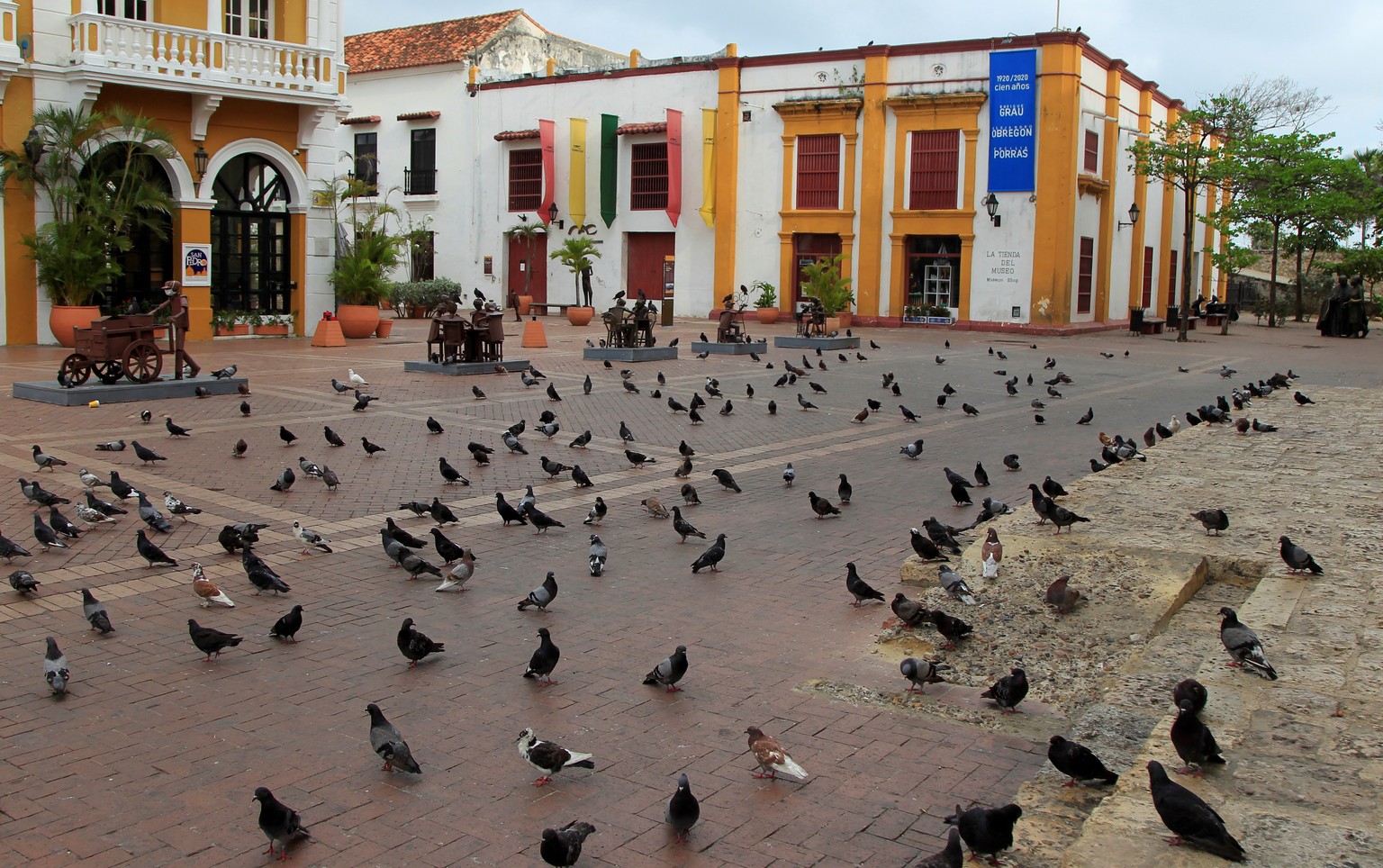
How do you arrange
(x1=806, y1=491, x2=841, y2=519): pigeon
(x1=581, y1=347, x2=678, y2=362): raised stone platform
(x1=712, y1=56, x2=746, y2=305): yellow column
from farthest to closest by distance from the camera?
(x1=712, y1=56, x2=746, y2=305): yellow column → (x1=581, y1=347, x2=678, y2=362): raised stone platform → (x1=806, y1=491, x2=841, y2=519): pigeon

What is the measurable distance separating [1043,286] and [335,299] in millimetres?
21765

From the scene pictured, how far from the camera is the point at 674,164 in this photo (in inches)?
1635

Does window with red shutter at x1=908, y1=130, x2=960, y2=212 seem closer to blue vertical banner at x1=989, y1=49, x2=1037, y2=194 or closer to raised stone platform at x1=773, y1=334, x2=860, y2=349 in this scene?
blue vertical banner at x1=989, y1=49, x2=1037, y2=194

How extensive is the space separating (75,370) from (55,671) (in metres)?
12.1

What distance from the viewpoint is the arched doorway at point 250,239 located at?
1072 inches

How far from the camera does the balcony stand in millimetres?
23359

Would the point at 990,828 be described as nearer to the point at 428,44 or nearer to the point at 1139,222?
the point at 1139,222

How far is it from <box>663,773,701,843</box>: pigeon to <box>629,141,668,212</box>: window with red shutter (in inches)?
1540

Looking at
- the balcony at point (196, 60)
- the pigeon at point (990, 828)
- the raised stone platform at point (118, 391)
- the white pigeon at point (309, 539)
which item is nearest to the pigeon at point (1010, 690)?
the pigeon at point (990, 828)

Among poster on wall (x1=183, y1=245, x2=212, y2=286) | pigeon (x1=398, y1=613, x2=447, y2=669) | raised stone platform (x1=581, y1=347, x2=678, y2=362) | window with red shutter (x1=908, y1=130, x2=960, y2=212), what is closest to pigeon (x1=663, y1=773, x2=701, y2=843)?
pigeon (x1=398, y1=613, x2=447, y2=669)

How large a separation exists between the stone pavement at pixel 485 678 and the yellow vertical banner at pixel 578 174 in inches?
1214

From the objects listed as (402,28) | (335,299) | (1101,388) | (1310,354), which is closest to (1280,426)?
(1101,388)

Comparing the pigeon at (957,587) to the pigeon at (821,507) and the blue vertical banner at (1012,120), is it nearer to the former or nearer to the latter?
the pigeon at (821,507)

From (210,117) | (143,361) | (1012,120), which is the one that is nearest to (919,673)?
(143,361)
